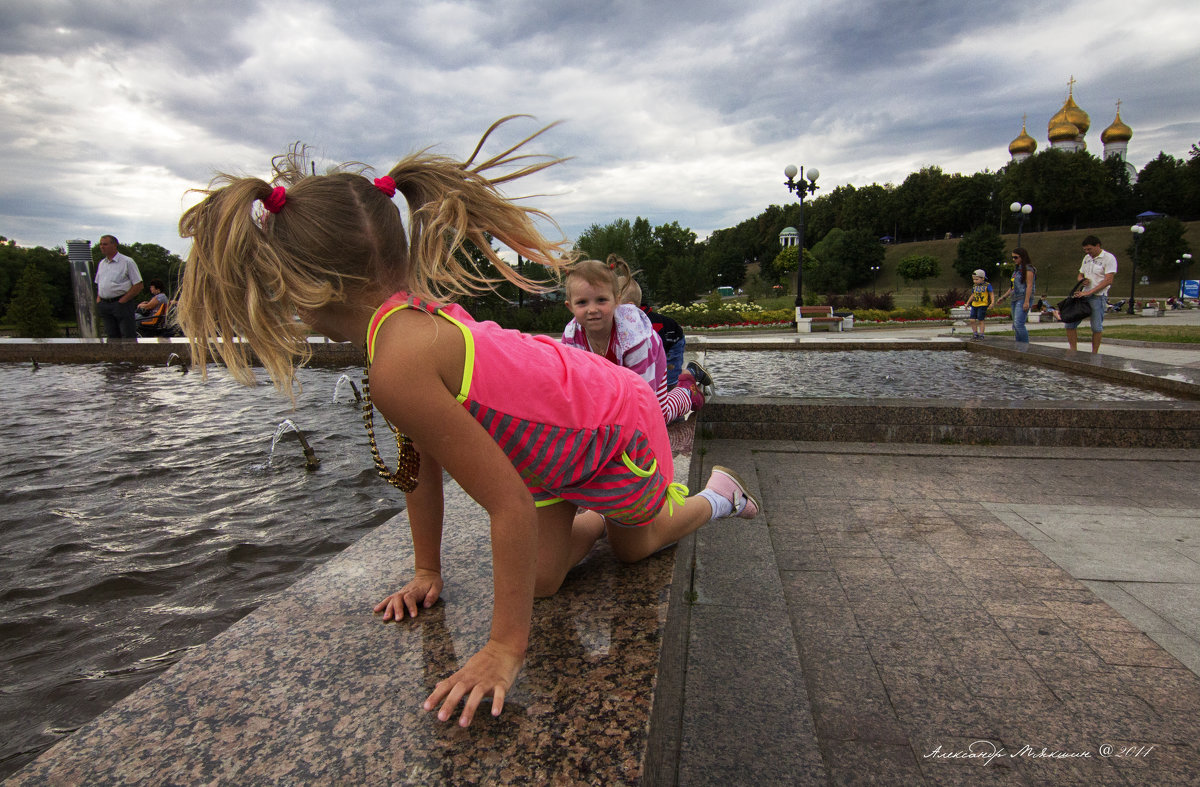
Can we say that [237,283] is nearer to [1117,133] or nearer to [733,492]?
[733,492]

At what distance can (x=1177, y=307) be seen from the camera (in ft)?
120

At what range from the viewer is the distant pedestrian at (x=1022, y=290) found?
11.4 metres

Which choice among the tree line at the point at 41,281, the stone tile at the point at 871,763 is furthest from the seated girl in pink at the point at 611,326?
the tree line at the point at 41,281

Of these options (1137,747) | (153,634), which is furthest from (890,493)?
(153,634)

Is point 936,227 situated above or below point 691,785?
above

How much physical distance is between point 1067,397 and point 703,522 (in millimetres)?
6008

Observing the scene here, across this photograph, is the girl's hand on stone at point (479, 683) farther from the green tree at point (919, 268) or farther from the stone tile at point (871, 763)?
the green tree at point (919, 268)

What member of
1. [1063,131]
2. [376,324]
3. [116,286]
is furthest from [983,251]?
[376,324]

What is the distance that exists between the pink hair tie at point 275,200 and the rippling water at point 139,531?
1191mm

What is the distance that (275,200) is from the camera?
1622 millimetres

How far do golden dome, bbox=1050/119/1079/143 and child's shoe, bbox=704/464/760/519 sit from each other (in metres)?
97.9

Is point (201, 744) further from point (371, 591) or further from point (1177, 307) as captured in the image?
point (1177, 307)

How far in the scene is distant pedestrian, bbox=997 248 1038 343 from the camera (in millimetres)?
11359

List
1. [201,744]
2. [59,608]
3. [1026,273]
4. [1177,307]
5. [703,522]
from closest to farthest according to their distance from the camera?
[201,744], [703,522], [59,608], [1026,273], [1177,307]
